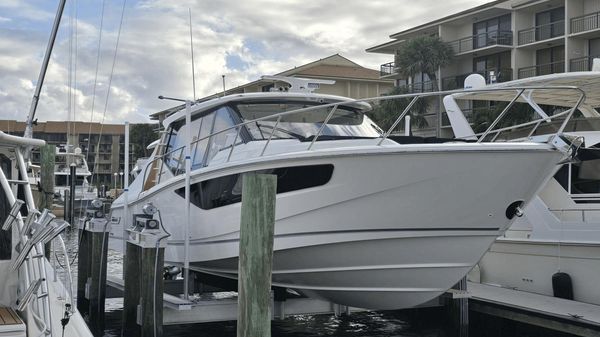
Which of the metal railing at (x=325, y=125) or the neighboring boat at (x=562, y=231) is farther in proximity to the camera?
the neighboring boat at (x=562, y=231)

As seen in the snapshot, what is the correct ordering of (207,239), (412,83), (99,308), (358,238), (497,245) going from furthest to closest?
(412,83) < (497,245) < (99,308) < (207,239) < (358,238)

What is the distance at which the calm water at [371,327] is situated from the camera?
33.1 ft

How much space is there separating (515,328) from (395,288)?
3298 mm

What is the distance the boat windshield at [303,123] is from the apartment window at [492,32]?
93.1ft

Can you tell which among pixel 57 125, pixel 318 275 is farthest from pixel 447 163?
pixel 57 125

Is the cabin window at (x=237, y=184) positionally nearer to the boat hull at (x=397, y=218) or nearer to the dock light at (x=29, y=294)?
the boat hull at (x=397, y=218)

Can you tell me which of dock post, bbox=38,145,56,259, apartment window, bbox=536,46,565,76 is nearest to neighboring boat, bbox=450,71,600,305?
dock post, bbox=38,145,56,259

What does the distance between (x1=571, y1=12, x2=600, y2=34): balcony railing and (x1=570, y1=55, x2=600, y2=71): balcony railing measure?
52.0 inches

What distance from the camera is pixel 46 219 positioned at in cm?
534

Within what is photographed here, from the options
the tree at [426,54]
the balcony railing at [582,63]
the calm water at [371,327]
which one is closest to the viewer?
the calm water at [371,327]

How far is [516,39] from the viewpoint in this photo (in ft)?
115

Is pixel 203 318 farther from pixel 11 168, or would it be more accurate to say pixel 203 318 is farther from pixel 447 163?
pixel 447 163

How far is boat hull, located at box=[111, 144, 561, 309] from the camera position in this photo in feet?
23.2

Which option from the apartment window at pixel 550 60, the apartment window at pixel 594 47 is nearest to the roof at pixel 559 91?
the apartment window at pixel 594 47
